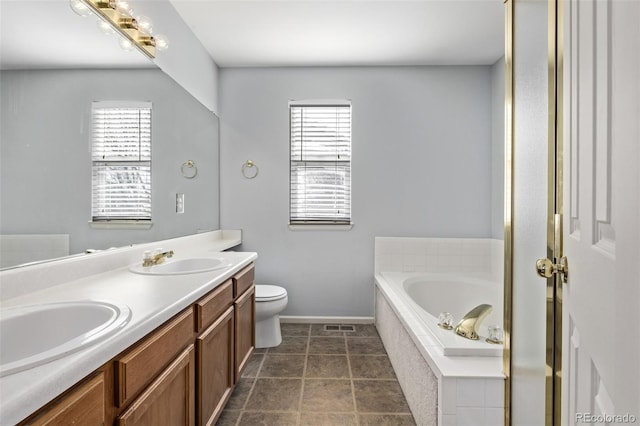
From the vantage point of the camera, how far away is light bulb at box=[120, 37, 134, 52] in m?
1.70

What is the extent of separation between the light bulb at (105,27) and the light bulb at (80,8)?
0.07 meters

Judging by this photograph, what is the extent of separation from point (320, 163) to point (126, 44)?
1778mm

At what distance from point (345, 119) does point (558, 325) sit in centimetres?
253

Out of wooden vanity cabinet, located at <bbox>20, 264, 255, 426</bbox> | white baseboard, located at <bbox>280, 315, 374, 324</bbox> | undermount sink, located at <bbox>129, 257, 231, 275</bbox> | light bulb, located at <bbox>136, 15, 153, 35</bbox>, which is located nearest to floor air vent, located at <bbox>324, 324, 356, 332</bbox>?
white baseboard, located at <bbox>280, 315, 374, 324</bbox>

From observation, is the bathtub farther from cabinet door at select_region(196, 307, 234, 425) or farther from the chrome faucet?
the chrome faucet

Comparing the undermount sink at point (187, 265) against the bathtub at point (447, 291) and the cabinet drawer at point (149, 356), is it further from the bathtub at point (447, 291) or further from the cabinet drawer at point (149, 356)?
the bathtub at point (447, 291)

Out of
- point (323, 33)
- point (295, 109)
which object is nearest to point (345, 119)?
point (295, 109)

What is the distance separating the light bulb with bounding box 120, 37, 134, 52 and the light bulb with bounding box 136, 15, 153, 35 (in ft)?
0.45

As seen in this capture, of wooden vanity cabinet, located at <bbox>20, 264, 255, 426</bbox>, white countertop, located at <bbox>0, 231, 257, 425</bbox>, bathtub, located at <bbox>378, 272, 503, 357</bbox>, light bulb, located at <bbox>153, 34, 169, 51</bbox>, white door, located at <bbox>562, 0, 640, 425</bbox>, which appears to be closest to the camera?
white door, located at <bbox>562, 0, 640, 425</bbox>

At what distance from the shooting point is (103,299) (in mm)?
1090

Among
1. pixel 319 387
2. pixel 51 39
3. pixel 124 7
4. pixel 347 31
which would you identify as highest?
pixel 347 31

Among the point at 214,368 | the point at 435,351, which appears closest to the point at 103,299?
Answer: the point at 214,368

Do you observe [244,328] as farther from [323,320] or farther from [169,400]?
[323,320]

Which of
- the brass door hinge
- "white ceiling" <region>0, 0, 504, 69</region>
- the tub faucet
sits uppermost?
"white ceiling" <region>0, 0, 504, 69</region>
